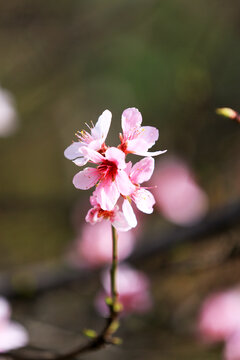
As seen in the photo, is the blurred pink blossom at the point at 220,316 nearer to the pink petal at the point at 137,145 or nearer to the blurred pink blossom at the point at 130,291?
the blurred pink blossom at the point at 130,291

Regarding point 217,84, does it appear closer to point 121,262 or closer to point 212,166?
point 212,166

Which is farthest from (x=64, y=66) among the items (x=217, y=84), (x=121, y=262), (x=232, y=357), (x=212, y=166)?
(x=232, y=357)

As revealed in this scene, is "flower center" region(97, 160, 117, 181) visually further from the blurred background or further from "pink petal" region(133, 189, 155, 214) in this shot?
the blurred background

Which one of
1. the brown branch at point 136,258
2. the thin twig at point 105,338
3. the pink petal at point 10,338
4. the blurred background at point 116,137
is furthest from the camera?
the blurred background at point 116,137

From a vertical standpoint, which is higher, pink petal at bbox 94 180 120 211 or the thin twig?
pink petal at bbox 94 180 120 211

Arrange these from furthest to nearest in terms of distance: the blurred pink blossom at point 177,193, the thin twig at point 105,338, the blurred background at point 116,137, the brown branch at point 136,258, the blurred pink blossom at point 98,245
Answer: the blurred pink blossom at point 177,193
the blurred pink blossom at point 98,245
the blurred background at point 116,137
the brown branch at point 136,258
the thin twig at point 105,338

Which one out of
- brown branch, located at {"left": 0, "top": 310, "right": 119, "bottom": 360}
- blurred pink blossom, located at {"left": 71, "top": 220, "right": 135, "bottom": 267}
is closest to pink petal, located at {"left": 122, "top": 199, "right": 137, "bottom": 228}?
brown branch, located at {"left": 0, "top": 310, "right": 119, "bottom": 360}

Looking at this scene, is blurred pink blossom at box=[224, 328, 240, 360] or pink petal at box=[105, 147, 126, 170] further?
blurred pink blossom at box=[224, 328, 240, 360]

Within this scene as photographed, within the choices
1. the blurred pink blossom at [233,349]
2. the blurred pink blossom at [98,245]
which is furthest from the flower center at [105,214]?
the blurred pink blossom at [98,245]
